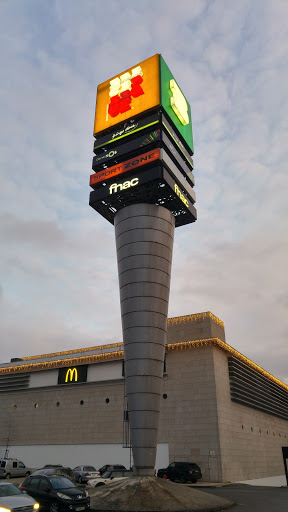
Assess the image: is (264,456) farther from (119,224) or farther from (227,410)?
(119,224)

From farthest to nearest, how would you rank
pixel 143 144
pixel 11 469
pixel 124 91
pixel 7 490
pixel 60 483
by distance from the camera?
1. pixel 124 91
2. pixel 11 469
3. pixel 143 144
4. pixel 60 483
5. pixel 7 490

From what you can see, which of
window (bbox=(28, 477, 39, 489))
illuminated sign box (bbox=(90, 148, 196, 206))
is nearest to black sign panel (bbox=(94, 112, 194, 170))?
illuminated sign box (bbox=(90, 148, 196, 206))

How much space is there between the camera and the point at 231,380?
43.2 m

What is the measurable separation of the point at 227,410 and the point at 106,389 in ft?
46.9

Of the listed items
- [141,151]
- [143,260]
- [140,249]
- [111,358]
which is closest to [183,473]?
[111,358]

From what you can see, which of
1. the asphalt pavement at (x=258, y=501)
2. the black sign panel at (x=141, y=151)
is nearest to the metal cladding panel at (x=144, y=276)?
the black sign panel at (x=141, y=151)

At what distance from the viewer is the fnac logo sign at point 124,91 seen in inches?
1526

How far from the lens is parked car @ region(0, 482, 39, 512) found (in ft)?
45.5

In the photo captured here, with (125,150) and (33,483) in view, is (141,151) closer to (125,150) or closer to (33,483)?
(125,150)

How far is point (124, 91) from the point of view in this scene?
131ft

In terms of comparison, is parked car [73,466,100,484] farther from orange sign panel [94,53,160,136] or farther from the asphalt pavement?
orange sign panel [94,53,160,136]

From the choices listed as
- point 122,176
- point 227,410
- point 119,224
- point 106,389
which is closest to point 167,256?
point 119,224

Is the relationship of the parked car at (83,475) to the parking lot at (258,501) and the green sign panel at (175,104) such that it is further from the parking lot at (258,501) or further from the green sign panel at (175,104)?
the green sign panel at (175,104)

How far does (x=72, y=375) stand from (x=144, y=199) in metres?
26.9
